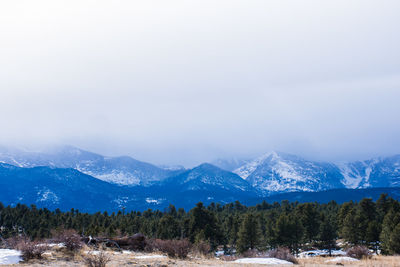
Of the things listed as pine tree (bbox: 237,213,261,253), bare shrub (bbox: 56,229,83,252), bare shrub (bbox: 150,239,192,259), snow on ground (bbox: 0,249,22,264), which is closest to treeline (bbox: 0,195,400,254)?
pine tree (bbox: 237,213,261,253)

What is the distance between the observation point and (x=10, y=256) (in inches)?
776

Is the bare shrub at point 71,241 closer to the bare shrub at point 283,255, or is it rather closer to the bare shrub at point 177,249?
the bare shrub at point 177,249

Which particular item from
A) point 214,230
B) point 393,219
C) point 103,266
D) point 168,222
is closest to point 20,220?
point 168,222

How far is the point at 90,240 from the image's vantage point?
28.0 m

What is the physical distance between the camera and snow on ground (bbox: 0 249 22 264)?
18.9m

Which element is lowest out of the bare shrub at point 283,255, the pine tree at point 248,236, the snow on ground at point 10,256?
the pine tree at point 248,236

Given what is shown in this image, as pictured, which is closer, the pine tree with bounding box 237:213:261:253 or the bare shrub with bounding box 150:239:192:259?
the bare shrub with bounding box 150:239:192:259

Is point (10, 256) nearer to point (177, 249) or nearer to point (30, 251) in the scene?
point (30, 251)

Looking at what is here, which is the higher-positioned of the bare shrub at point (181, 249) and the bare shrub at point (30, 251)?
the bare shrub at point (30, 251)

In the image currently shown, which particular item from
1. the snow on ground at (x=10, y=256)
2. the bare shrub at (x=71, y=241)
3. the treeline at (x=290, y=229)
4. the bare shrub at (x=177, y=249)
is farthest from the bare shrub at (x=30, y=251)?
the treeline at (x=290, y=229)

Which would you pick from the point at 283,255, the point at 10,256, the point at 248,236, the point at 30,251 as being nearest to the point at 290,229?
the point at 248,236

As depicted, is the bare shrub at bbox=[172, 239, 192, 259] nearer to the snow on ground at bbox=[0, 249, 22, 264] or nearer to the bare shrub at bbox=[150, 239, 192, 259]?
the bare shrub at bbox=[150, 239, 192, 259]

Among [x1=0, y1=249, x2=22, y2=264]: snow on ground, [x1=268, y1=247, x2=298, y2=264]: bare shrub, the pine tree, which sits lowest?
the pine tree

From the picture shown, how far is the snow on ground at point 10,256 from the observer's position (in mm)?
18878
